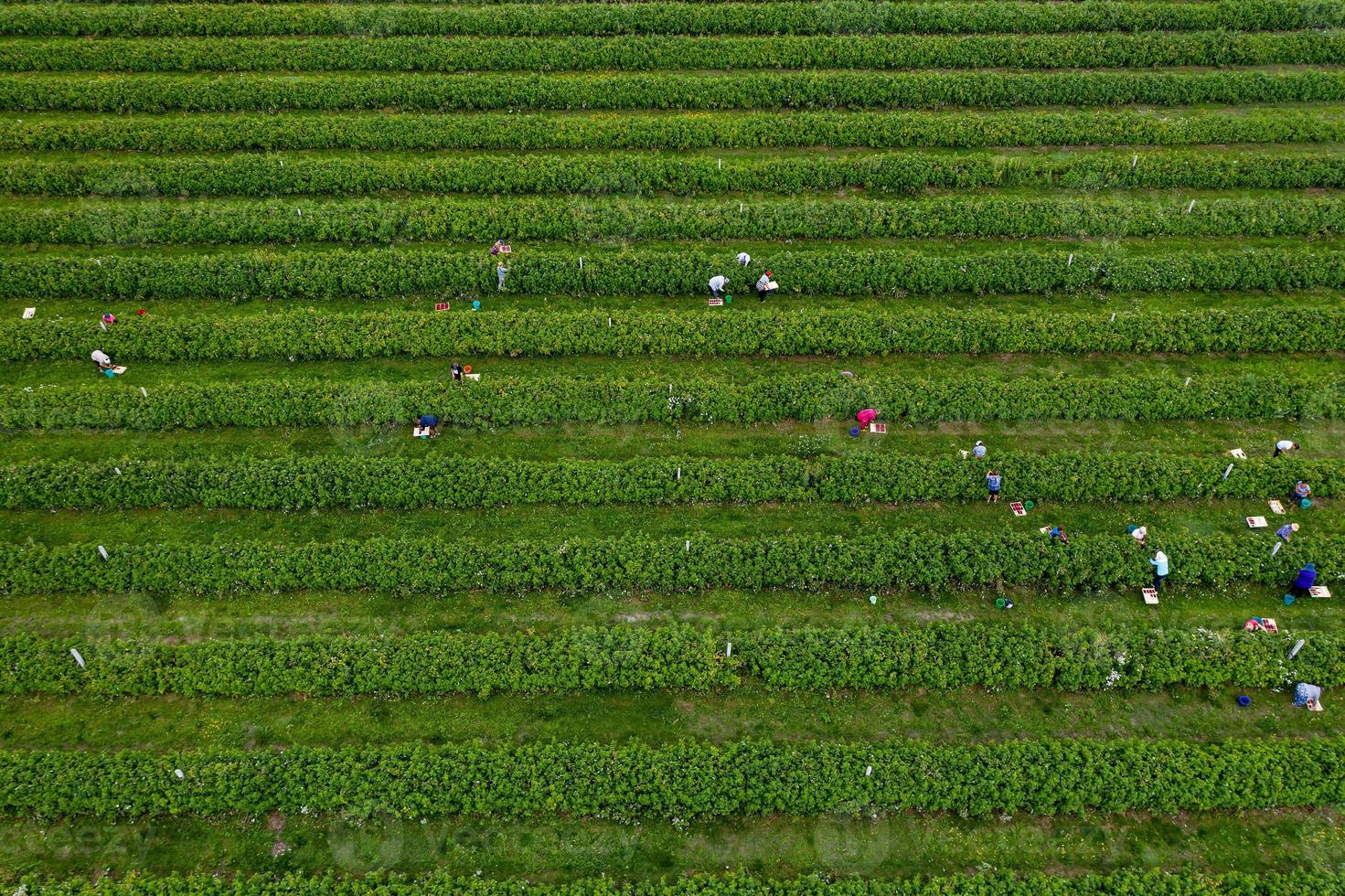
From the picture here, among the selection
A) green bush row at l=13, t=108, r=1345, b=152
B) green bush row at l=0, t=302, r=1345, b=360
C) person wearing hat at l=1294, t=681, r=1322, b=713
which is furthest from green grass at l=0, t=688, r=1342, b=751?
green bush row at l=13, t=108, r=1345, b=152

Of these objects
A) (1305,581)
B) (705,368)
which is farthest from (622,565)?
(1305,581)

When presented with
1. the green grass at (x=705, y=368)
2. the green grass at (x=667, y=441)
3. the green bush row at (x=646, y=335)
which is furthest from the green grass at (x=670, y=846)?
the green bush row at (x=646, y=335)

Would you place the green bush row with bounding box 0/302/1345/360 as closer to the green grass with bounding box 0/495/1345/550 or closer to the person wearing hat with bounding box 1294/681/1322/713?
the green grass with bounding box 0/495/1345/550

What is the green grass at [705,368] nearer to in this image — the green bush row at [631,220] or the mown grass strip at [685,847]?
the green bush row at [631,220]

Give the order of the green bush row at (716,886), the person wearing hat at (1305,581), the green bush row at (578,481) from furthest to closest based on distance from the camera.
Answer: the green bush row at (578,481) → the person wearing hat at (1305,581) → the green bush row at (716,886)

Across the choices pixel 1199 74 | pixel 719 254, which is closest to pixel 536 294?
pixel 719 254

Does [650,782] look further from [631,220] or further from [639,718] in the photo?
[631,220]
